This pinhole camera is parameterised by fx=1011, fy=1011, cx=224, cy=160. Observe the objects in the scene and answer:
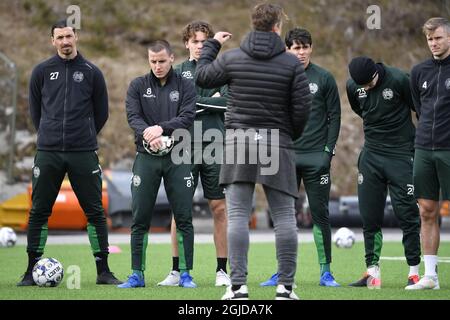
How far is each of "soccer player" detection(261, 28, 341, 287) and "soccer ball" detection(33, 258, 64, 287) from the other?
1978 millimetres

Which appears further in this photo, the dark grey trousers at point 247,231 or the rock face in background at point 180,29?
the rock face in background at point 180,29

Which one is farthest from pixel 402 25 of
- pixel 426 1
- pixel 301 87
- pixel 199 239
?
pixel 301 87

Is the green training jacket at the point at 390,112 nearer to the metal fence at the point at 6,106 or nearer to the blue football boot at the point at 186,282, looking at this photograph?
the blue football boot at the point at 186,282

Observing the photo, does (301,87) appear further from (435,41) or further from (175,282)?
(175,282)

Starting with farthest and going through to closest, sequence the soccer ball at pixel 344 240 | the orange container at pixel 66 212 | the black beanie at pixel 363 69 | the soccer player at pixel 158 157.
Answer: the orange container at pixel 66 212, the soccer ball at pixel 344 240, the black beanie at pixel 363 69, the soccer player at pixel 158 157

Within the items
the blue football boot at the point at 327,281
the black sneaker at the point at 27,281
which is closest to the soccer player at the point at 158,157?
the black sneaker at the point at 27,281

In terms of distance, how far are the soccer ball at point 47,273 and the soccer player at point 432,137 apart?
303 cm

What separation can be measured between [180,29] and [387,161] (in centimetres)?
2044

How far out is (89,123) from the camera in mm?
9117

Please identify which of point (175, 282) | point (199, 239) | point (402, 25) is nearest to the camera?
point (175, 282)

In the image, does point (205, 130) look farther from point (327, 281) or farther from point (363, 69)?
point (327, 281)

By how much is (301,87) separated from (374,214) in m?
2.38

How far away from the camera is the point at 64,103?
902 cm

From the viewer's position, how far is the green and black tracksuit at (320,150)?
9.30m
